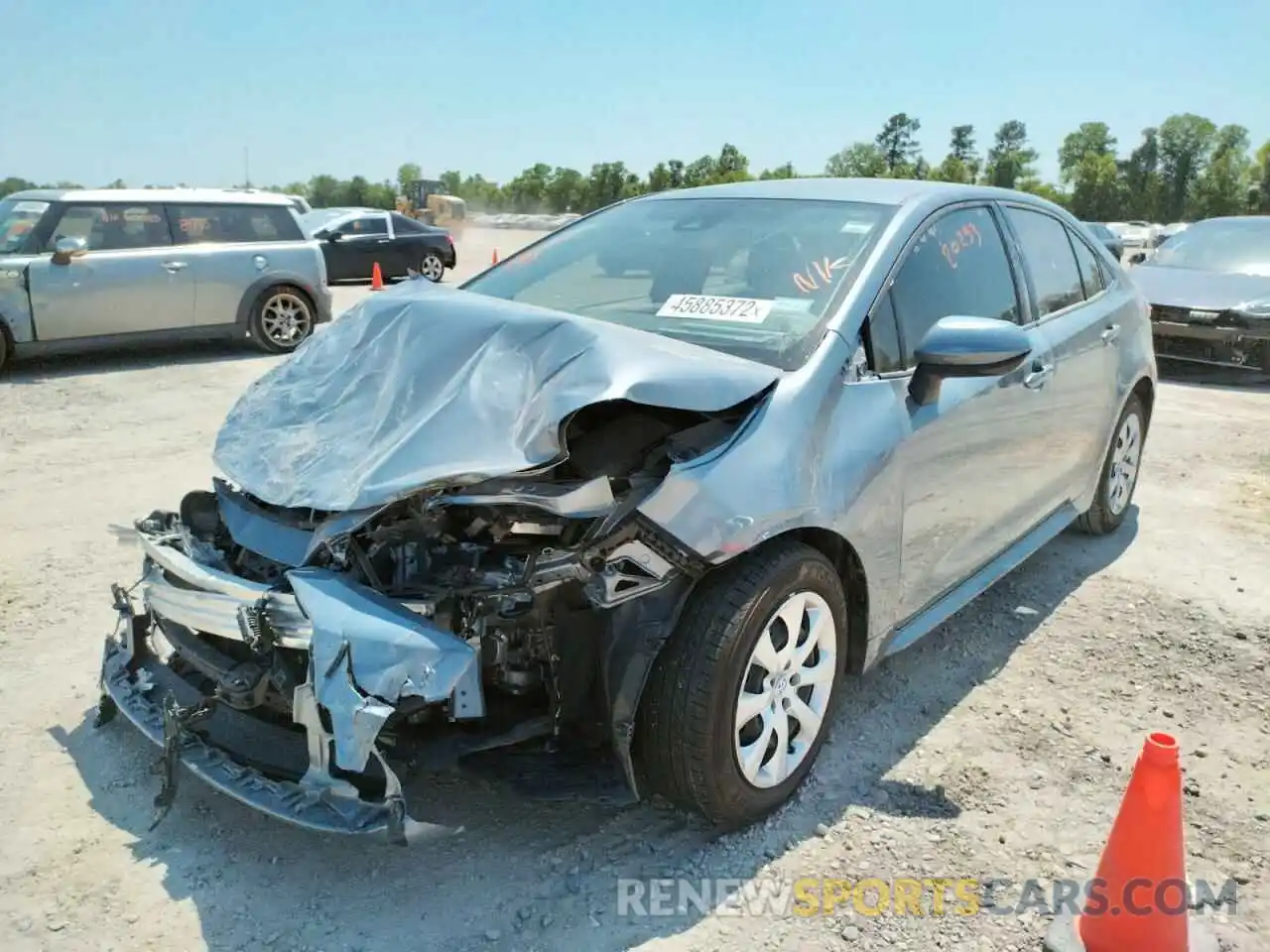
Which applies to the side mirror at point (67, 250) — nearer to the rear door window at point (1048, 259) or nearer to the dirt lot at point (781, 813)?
the dirt lot at point (781, 813)

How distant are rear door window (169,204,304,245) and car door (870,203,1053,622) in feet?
27.1

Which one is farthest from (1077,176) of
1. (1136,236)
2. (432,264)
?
(432,264)

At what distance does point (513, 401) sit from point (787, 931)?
149 centimetres

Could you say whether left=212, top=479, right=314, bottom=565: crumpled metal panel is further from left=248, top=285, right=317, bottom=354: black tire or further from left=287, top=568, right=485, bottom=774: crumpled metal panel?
left=248, top=285, right=317, bottom=354: black tire

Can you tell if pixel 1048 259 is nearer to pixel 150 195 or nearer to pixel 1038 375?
pixel 1038 375

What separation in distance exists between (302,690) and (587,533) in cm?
75

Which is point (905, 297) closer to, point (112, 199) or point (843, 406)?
point (843, 406)

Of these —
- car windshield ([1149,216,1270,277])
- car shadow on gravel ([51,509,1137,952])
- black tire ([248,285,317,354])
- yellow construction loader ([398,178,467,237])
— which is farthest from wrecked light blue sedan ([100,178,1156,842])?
yellow construction loader ([398,178,467,237])

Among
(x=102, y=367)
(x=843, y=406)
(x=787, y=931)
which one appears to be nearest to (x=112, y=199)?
(x=102, y=367)

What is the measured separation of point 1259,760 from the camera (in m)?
3.33

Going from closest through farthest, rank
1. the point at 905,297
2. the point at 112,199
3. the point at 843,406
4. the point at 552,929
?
the point at 552,929, the point at 843,406, the point at 905,297, the point at 112,199

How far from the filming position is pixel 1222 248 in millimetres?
11000

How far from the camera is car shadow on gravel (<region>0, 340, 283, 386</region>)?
9297mm

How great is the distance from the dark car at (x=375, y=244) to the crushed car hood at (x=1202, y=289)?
37.3 ft
